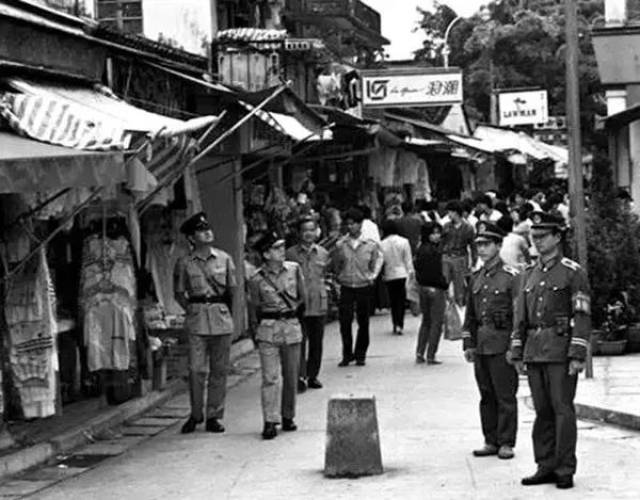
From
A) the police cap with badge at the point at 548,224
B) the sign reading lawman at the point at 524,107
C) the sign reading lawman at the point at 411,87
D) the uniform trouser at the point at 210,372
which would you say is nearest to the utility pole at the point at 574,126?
the uniform trouser at the point at 210,372

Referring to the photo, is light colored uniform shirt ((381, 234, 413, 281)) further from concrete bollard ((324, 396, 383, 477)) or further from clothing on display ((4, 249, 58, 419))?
concrete bollard ((324, 396, 383, 477))

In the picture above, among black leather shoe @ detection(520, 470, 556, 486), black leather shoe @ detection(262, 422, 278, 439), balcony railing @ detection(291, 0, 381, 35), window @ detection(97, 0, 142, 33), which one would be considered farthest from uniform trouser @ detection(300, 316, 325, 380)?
balcony railing @ detection(291, 0, 381, 35)

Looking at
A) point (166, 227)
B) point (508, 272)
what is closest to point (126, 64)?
point (166, 227)

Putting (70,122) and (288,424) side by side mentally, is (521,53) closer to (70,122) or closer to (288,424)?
(288,424)

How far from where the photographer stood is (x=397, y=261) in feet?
67.6

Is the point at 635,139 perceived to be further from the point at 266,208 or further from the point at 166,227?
the point at 166,227

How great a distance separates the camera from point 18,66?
39.7ft

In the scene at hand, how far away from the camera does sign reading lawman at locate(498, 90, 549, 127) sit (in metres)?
49.9

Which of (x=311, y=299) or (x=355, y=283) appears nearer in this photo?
(x=311, y=299)

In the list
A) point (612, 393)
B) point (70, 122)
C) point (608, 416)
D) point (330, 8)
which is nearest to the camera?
point (70, 122)

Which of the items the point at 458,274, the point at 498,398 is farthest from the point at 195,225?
the point at 458,274

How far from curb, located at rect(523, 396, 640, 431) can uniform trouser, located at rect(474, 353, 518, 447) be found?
68.4 inches

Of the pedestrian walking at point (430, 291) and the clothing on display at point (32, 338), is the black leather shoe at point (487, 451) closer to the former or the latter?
the clothing on display at point (32, 338)

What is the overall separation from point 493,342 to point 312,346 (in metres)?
4.74
